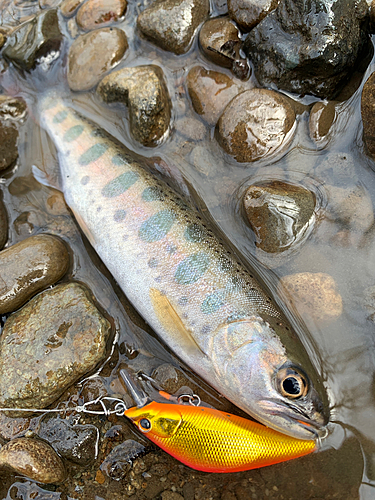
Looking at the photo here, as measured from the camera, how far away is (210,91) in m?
3.90

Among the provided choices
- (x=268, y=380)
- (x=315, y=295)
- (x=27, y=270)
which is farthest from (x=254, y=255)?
(x=27, y=270)

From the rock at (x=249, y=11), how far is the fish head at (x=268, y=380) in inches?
124

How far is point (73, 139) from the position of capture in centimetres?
400

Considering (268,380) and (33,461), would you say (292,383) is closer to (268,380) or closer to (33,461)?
(268,380)

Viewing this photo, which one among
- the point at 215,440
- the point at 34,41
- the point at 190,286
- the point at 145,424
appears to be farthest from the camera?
the point at 34,41

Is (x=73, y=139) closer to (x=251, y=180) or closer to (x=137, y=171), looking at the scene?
(x=137, y=171)

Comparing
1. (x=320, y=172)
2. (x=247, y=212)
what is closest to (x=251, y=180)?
(x=247, y=212)

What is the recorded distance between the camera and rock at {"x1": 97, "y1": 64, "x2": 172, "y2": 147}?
12.6ft

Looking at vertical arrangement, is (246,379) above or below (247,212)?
below

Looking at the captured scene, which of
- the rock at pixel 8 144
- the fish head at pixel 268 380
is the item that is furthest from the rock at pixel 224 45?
the fish head at pixel 268 380

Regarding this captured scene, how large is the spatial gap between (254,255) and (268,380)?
1243 mm

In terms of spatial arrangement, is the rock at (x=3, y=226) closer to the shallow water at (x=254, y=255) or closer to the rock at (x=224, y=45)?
the shallow water at (x=254, y=255)

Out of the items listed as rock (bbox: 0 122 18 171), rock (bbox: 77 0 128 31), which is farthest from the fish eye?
rock (bbox: 77 0 128 31)

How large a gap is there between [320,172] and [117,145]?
7.35 ft
